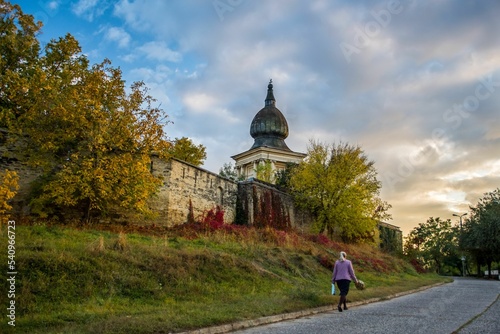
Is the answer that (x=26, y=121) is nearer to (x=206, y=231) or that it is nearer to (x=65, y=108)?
(x=65, y=108)

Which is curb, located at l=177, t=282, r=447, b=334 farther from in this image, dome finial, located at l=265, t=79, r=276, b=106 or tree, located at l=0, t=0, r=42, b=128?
dome finial, located at l=265, t=79, r=276, b=106

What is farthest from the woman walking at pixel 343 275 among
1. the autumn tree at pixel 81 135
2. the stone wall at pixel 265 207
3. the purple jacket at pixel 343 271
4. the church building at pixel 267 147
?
the church building at pixel 267 147

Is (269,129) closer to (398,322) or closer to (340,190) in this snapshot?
(340,190)

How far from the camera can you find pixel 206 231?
24969mm

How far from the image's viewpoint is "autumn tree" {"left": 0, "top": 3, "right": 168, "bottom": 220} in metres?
20.3

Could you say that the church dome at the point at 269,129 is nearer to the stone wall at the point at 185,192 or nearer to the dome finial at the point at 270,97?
the dome finial at the point at 270,97

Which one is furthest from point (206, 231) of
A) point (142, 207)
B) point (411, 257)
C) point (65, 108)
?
point (411, 257)

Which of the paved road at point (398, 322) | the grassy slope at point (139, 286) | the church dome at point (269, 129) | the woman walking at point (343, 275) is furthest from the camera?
the church dome at point (269, 129)

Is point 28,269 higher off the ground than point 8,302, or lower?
higher

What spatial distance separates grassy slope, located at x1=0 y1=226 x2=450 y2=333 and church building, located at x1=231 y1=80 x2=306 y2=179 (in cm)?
3862

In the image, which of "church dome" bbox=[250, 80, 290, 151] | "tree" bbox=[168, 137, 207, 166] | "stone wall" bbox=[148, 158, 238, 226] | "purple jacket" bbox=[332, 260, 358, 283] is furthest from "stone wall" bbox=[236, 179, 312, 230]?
"church dome" bbox=[250, 80, 290, 151]

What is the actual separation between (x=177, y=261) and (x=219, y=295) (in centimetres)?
212

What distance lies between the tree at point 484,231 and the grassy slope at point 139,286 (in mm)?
30394

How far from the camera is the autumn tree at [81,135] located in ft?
66.6
